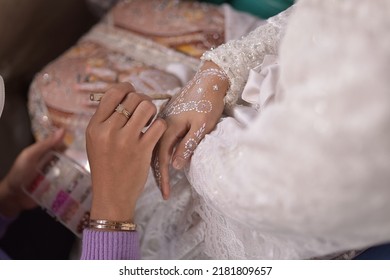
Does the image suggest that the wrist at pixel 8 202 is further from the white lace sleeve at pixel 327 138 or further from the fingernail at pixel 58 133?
the white lace sleeve at pixel 327 138

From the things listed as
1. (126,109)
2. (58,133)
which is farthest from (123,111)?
(58,133)

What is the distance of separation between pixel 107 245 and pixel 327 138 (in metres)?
0.34

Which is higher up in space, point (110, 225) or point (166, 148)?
point (166, 148)

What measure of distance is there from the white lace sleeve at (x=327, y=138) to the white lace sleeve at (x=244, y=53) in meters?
0.18

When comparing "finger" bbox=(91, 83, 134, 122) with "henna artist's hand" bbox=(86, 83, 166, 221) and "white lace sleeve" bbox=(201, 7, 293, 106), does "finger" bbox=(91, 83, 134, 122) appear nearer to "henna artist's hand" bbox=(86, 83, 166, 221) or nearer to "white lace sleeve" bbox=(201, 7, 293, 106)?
"henna artist's hand" bbox=(86, 83, 166, 221)

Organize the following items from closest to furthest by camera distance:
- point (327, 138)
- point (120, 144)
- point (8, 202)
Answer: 1. point (327, 138)
2. point (120, 144)
3. point (8, 202)

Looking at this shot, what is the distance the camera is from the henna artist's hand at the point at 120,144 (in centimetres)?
56

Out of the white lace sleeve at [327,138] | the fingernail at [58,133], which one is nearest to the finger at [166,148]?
the white lace sleeve at [327,138]

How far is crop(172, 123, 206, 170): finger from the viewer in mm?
562

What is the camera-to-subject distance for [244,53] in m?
0.62

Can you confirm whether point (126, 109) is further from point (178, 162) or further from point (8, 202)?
point (8, 202)

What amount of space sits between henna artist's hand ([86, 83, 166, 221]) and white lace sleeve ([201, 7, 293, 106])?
11 centimetres
